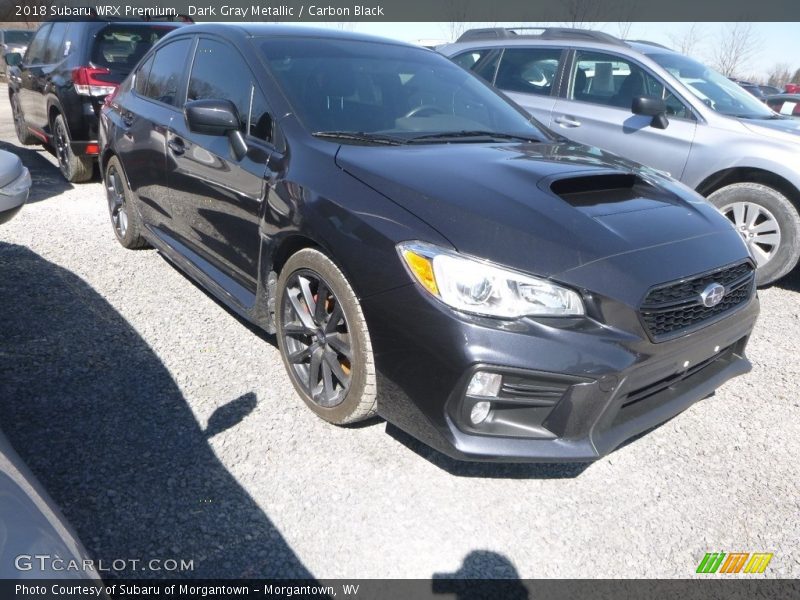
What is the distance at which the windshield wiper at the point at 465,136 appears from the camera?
2934mm

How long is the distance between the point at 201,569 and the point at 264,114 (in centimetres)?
201

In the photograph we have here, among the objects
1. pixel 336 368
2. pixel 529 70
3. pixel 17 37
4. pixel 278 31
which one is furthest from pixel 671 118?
pixel 17 37

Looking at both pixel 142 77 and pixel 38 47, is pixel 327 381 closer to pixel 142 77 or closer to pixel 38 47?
pixel 142 77

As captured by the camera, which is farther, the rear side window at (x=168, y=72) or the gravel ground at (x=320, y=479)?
the rear side window at (x=168, y=72)

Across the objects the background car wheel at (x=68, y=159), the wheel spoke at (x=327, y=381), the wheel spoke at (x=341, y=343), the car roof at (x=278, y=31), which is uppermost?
the car roof at (x=278, y=31)

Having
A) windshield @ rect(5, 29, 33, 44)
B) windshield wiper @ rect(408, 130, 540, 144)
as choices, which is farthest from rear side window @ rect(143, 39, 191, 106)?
windshield @ rect(5, 29, 33, 44)

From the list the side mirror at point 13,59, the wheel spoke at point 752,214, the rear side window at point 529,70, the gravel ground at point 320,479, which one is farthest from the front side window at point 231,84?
the side mirror at point 13,59

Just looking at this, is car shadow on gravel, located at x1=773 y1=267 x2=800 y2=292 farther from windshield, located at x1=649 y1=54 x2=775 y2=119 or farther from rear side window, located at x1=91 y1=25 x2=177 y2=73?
rear side window, located at x1=91 y1=25 x2=177 y2=73

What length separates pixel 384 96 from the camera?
3184 millimetres

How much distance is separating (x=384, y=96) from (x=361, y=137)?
51cm

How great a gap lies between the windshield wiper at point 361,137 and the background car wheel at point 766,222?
320 cm

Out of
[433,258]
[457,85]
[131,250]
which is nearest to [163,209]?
[131,250]

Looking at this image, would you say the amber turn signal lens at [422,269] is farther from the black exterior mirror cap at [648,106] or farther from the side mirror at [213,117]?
the black exterior mirror cap at [648,106]

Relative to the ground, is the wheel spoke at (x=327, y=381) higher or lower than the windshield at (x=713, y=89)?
lower
